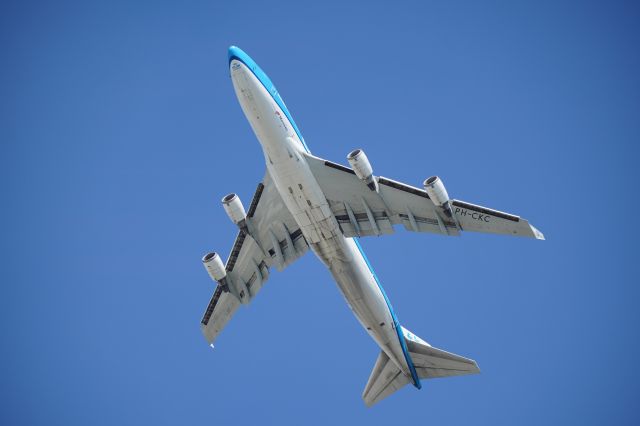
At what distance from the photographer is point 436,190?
3322 cm

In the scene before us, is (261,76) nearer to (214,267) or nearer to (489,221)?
(214,267)

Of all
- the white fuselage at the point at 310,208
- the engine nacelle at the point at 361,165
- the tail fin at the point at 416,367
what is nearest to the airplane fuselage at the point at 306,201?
the white fuselage at the point at 310,208

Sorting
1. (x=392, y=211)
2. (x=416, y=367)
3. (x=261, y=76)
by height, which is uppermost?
(x=261, y=76)

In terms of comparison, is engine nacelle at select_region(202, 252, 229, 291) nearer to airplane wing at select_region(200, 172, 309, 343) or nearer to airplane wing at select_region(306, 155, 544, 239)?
airplane wing at select_region(200, 172, 309, 343)

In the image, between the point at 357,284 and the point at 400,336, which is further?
the point at 400,336

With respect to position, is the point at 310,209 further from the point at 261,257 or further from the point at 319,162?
the point at 261,257

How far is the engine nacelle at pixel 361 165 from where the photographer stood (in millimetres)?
33969

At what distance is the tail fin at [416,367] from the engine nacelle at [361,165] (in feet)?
36.0

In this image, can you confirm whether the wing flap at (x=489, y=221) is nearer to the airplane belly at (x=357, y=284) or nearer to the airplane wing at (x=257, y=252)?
the airplane belly at (x=357, y=284)

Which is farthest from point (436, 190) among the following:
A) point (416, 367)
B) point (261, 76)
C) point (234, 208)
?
point (416, 367)

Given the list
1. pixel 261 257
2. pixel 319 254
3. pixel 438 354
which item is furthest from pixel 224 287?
pixel 438 354

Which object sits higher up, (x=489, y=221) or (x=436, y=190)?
(x=436, y=190)

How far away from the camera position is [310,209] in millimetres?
35781

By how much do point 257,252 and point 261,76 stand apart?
10.6 meters
